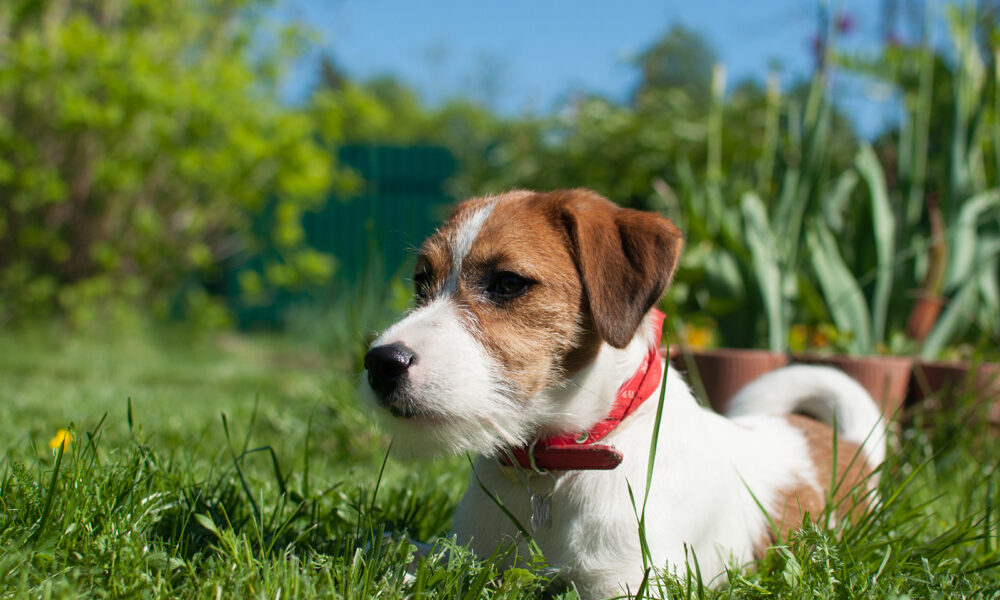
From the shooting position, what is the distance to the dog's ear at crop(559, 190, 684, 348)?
89.4 inches

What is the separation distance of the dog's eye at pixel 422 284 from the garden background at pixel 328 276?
18.3 inches

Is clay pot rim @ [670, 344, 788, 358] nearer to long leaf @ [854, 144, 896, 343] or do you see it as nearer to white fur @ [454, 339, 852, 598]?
long leaf @ [854, 144, 896, 343]

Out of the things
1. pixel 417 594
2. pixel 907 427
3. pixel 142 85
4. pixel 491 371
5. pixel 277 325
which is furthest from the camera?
pixel 277 325

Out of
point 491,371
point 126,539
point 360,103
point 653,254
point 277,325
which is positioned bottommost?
point 277,325

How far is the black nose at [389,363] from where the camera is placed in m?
2.08

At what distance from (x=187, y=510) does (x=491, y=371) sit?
97 centimetres

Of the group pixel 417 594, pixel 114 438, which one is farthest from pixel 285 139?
pixel 417 594

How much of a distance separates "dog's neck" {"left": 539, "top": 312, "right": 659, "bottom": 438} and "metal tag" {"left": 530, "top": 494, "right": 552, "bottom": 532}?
0.65 feet

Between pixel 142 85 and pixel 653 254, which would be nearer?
pixel 653 254

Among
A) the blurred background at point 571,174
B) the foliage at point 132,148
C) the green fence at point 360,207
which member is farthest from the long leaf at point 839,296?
the green fence at point 360,207

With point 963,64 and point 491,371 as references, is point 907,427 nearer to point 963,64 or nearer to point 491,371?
point 963,64

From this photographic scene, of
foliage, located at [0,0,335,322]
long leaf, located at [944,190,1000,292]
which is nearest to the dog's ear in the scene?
long leaf, located at [944,190,1000,292]

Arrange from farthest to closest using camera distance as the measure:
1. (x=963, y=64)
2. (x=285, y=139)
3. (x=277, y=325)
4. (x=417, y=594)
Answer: (x=277, y=325), (x=285, y=139), (x=963, y=64), (x=417, y=594)

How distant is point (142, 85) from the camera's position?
7391mm
